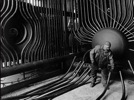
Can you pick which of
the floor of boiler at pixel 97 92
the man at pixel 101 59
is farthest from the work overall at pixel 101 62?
the floor of boiler at pixel 97 92

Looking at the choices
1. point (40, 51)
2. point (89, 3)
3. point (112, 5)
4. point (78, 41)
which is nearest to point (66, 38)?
point (78, 41)

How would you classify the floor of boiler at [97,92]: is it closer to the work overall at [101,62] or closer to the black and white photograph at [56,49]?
the black and white photograph at [56,49]

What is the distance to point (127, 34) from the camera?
2604mm

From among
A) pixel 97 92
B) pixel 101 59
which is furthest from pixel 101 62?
pixel 97 92

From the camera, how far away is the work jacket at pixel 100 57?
Result: 226 centimetres

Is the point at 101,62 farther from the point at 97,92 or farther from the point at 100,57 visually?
the point at 97,92

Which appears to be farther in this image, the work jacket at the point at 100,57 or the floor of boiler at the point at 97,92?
the work jacket at the point at 100,57

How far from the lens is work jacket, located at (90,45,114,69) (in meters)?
2.26

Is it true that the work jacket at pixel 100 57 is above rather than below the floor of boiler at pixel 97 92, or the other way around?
above

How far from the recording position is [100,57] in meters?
2.36

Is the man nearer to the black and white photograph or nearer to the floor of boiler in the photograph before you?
the black and white photograph

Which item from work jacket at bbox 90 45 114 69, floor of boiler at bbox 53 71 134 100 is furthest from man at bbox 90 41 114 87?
floor of boiler at bbox 53 71 134 100

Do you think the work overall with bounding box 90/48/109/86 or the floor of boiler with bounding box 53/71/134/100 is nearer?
the floor of boiler with bounding box 53/71/134/100

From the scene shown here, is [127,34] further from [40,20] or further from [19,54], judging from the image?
[19,54]
